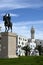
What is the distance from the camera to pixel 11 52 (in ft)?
119

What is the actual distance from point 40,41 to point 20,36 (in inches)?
1147

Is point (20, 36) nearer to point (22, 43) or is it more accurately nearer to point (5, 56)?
point (22, 43)

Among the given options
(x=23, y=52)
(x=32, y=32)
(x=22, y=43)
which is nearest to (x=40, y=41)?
(x=32, y=32)

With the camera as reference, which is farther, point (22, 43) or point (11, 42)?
point (22, 43)

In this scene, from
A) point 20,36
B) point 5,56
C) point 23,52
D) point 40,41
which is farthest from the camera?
point 40,41

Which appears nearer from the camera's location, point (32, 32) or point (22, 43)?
point (22, 43)

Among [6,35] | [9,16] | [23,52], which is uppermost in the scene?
[9,16]

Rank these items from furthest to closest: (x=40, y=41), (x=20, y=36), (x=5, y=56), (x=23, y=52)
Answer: (x=40, y=41), (x=20, y=36), (x=23, y=52), (x=5, y=56)

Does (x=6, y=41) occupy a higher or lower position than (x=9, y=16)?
lower

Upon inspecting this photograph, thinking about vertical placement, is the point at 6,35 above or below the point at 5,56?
above

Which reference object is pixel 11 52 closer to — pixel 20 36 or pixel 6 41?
pixel 6 41

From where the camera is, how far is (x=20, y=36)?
12900 centimetres

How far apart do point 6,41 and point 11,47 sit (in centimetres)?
123

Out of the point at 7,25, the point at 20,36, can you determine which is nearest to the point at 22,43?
the point at 20,36
